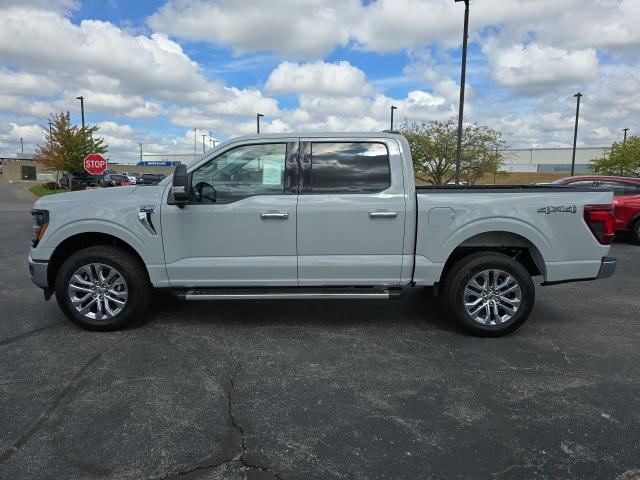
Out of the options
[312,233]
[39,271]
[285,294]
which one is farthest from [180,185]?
[39,271]

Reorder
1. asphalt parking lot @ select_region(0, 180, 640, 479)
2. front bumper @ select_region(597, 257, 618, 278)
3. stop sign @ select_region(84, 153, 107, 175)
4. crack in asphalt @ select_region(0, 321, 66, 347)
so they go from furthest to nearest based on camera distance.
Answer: stop sign @ select_region(84, 153, 107, 175) < front bumper @ select_region(597, 257, 618, 278) < crack in asphalt @ select_region(0, 321, 66, 347) < asphalt parking lot @ select_region(0, 180, 640, 479)

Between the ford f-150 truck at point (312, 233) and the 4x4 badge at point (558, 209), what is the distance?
11 mm

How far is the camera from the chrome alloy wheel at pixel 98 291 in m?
5.02

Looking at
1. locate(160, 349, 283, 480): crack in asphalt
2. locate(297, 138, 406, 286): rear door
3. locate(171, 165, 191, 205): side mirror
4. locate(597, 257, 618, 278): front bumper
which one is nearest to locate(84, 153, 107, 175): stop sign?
locate(171, 165, 191, 205): side mirror

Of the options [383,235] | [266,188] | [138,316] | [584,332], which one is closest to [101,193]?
[138,316]

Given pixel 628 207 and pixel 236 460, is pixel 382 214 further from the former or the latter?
pixel 628 207

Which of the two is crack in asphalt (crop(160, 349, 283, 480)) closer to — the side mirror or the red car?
the side mirror

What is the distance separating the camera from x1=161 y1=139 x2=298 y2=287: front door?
4.89 m

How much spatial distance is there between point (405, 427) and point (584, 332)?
297 centimetres

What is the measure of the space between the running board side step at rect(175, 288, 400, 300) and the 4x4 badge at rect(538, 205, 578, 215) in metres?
1.60

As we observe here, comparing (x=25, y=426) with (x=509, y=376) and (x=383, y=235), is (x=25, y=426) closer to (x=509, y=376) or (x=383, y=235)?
(x=383, y=235)

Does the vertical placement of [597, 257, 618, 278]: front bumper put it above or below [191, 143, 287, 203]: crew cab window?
below

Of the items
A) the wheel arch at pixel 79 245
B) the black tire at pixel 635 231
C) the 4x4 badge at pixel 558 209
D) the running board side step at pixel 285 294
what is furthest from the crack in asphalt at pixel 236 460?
the black tire at pixel 635 231

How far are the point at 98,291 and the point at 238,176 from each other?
179cm
